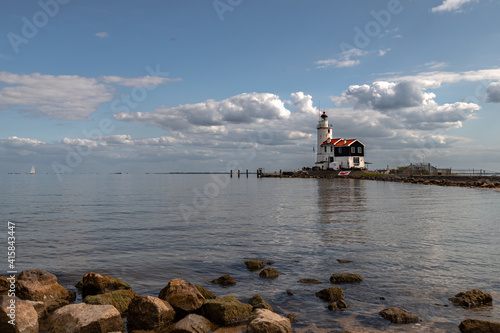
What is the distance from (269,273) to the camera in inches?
441

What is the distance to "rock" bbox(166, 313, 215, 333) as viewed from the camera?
7332 millimetres

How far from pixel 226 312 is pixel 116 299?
278 cm

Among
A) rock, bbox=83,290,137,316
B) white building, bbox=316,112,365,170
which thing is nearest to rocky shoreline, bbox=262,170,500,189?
white building, bbox=316,112,365,170

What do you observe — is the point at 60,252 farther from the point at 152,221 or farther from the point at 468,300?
the point at 468,300

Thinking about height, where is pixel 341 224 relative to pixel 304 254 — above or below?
above

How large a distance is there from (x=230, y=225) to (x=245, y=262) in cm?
878

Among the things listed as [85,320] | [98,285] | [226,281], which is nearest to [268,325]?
[85,320]

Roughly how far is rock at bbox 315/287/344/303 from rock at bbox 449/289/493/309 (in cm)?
269

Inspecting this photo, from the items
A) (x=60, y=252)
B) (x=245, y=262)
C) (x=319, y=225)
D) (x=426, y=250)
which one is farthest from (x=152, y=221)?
(x=426, y=250)

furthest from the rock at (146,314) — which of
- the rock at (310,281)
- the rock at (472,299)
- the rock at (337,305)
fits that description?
the rock at (472,299)

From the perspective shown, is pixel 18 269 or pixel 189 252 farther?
pixel 189 252

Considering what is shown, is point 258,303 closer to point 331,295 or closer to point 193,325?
point 193,325

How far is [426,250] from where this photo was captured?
46.5 ft

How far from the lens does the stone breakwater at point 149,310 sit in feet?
23.6
